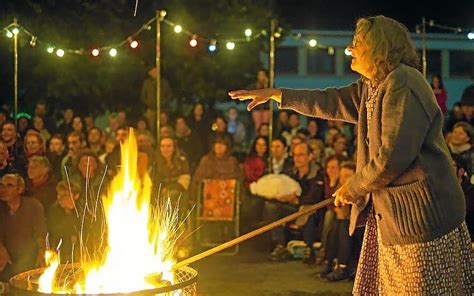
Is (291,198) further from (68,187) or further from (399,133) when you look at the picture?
(399,133)

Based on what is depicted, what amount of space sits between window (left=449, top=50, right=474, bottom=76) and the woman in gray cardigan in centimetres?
2771

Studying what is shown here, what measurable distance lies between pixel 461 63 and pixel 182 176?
23376 mm

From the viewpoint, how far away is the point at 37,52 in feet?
48.6

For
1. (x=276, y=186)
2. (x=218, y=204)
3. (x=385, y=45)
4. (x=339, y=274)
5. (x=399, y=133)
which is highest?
(x=385, y=45)

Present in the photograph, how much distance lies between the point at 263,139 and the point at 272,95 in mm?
6520

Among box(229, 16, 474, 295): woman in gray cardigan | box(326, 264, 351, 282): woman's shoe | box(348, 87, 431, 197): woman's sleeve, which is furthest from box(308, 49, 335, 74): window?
box(348, 87, 431, 197): woman's sleeve

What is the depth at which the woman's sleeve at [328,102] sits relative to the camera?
4379mm

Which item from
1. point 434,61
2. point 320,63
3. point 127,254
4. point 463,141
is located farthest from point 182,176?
point 434,61

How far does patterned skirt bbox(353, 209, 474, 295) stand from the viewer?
12.8 ft

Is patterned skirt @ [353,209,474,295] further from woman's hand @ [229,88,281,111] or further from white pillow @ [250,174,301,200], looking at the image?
white pillow @ [250,174,301,200]

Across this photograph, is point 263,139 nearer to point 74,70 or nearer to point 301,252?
point 301,252

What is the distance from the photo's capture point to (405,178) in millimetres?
3898

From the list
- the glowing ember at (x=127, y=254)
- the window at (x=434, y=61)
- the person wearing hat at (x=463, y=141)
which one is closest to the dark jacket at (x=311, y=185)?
the person wearing hat at (x=463, y=141)

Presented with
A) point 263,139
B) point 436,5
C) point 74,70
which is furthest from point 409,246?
point 436,5
